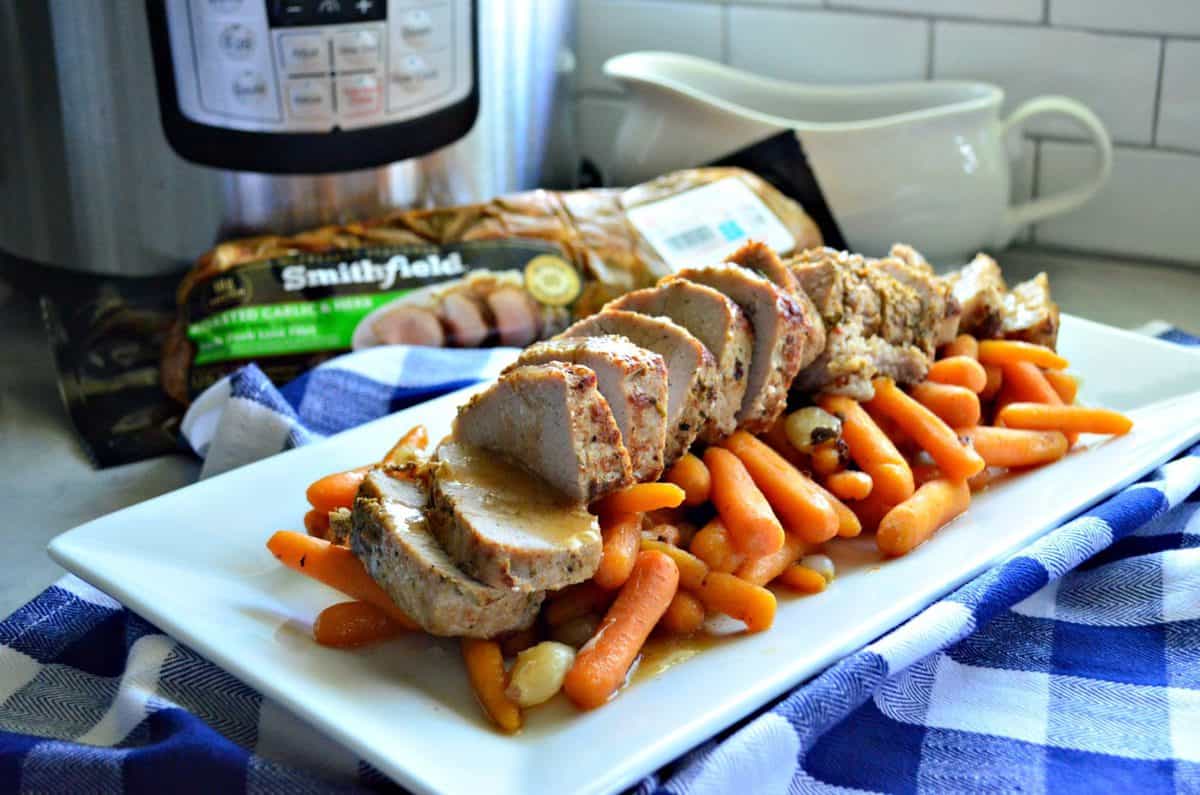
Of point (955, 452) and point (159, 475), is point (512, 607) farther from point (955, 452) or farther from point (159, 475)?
point (159, 475)

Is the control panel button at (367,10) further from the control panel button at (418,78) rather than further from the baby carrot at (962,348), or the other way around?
the baby carrot at (962,348)

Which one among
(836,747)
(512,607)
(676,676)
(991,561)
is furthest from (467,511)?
(991,561)

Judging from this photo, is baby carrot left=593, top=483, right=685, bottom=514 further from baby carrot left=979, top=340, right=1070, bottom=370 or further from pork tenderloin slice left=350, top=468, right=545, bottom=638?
baby carrot left=979, top=340, right=1070, bottom=370

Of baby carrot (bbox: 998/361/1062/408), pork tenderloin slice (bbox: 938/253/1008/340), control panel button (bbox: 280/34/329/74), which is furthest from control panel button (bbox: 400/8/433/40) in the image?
baby carrot (bbox: 998/361/1062/408)

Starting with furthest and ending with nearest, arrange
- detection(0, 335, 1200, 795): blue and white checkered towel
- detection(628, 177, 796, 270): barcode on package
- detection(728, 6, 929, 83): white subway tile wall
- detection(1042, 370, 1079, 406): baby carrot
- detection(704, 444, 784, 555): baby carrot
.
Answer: detection(728, 6, 929, 83): white subway tile wall, detection(628, 177, 796, 270): barcode on package, detection(1042, 370, 1079, 406): baby carrot, detection(704, 444, 784, 555): baby carrot, detection(0, 335, 1200, 795): blue and white checkered towel

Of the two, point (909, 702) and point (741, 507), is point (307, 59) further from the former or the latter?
point (909, 702)

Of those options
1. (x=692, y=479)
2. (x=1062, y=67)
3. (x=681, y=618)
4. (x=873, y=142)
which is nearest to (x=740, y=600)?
(x=681, y=618)
